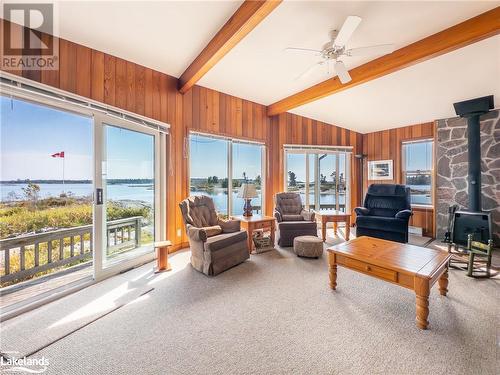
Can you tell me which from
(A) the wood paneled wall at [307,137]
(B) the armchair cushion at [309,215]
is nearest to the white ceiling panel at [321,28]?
(A) the wood paneled wall at [307,137]

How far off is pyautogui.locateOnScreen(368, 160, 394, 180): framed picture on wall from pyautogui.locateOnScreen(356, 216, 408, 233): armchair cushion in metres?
1.84

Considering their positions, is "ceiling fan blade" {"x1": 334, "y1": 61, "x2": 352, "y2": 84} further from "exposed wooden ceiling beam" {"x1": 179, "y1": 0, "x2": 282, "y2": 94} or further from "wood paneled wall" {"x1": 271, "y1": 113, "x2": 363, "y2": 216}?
"wood paneled wall" {"x1": 271, "y1": 113, "x2": 363, "y2": 216}

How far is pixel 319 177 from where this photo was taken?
18.7ft

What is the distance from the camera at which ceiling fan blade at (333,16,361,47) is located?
191 centimetres

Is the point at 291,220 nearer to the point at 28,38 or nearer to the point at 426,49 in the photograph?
the point at 426,49

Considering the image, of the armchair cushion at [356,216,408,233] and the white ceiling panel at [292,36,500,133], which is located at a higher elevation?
the white ceiling panel at [292,36,500,133]

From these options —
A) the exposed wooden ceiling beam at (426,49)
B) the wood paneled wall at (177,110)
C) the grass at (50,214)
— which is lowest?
the grass at (50,214)

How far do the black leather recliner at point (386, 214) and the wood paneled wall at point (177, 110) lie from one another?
1.31m

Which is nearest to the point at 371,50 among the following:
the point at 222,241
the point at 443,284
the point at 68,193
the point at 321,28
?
the point at 321,28

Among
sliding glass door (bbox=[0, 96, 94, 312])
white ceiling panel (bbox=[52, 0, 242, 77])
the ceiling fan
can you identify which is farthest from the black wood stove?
sliding glass door (bbox=[0, 96, 94, 312])

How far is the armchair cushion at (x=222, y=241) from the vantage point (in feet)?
9.34

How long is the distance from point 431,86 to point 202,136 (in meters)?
3.87

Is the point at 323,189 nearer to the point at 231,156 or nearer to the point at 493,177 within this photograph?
the point at 231,156

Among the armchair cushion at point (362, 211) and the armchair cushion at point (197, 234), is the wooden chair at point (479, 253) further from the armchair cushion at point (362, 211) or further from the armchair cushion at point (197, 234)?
the armchair cushion at point (197, 234)
